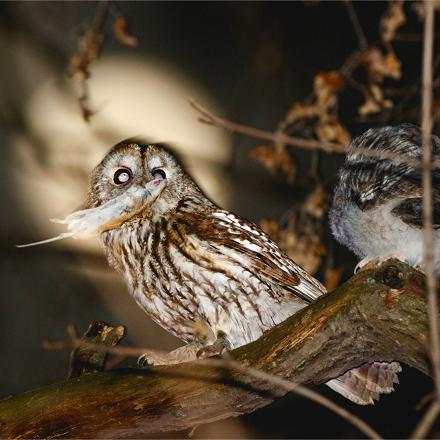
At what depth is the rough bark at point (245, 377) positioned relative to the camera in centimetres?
178

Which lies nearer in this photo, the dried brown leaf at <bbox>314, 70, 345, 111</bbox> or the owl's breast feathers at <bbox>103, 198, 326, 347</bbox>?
the owl's breast feathers at <bbox>103, 198, 326, 347</bbox>

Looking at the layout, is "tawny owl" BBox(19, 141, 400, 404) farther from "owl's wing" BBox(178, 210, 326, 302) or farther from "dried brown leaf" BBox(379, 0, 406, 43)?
"dried brown leaf" BBox(379, 0, 406, 43)

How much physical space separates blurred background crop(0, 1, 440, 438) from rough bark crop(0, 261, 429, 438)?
166 cm

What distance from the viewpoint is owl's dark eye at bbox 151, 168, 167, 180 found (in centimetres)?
250

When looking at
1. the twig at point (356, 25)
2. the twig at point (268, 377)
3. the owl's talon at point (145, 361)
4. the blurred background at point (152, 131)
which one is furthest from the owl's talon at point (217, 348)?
the twig at point (356, 25)

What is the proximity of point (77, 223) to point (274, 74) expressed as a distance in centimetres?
199

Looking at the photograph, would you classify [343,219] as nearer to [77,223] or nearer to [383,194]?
[383,194]

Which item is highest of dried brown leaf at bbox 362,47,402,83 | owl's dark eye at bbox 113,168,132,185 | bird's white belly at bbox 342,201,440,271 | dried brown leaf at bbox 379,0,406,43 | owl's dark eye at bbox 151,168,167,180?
dried brown leaf at bbox 379,0,406,43

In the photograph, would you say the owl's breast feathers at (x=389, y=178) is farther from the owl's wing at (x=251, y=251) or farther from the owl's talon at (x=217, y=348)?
the owl's talon at (x=217, y=348)

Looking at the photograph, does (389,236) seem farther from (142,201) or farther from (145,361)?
(145,361)

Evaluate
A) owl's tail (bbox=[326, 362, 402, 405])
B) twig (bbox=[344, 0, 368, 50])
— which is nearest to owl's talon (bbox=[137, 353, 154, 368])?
owl's tail (bbox=[326, 362, 402, 405])

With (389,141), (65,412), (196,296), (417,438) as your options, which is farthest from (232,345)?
(417,438)

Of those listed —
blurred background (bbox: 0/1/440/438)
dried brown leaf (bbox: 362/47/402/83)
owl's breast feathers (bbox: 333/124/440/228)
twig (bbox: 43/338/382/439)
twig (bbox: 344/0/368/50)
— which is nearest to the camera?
twig (bbox: 43/338/382/439)

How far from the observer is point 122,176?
97.0 inches
